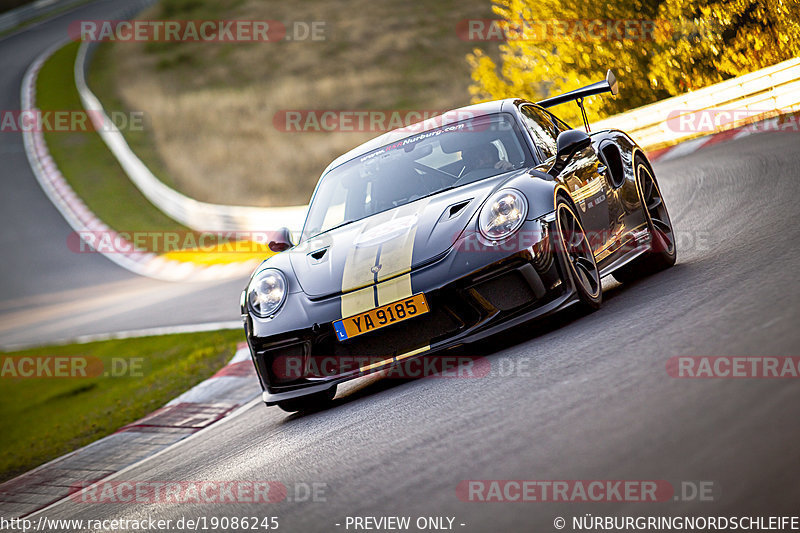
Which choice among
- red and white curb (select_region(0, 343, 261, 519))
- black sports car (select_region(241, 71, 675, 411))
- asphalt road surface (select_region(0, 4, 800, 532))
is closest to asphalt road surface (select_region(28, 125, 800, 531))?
asphalt road surface (select_region(0, 4, 800, 532))

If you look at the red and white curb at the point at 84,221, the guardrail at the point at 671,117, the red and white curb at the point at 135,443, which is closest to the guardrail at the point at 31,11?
the red and white curb at the point at 84,221

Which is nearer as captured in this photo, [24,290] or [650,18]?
[650,18]

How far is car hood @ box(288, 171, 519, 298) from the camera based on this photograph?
16.9 feet

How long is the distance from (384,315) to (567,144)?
63.4 inches

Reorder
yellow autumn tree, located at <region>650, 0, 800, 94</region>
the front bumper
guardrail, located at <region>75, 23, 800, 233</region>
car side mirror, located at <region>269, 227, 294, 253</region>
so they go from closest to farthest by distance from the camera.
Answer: the front bumper, car side mirror, located at <region>269, 227, 294, 253</region>, guardrail, located at <region>75, 23, 800, 233</region>, yellow autumn tree, located at <region>650, 0, 800, 94</region>

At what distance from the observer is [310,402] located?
5.77 metres

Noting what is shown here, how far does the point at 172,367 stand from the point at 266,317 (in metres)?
4.21

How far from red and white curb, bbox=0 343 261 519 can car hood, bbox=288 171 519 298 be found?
1840mm

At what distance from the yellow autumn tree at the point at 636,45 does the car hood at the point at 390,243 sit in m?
11.2

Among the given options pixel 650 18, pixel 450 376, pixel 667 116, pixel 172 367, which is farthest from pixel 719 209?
pixel 650 18

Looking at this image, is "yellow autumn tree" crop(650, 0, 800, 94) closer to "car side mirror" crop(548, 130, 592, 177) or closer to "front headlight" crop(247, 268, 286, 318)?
"car side mirror" crop(548, 130, 592, 177)

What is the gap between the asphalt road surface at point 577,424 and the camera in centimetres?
285

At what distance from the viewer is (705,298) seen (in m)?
5.01

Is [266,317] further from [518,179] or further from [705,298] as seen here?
[705,298]
